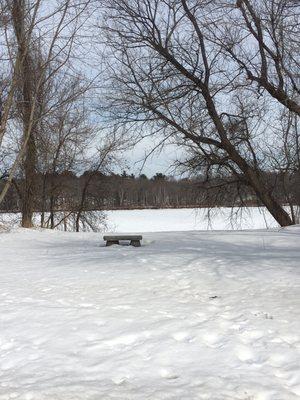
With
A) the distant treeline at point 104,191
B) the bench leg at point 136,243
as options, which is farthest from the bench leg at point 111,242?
the distant treeline at point 104,191

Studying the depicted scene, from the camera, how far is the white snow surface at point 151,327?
3596mm

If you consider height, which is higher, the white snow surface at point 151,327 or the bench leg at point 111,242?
the bench leg at point 111,242

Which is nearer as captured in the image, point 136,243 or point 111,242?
point 136,243

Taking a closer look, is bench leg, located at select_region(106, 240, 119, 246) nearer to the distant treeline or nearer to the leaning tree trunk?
the leaning tree trunk

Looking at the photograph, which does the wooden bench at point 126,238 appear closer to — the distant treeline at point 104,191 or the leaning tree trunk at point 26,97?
the leaning tree trunk at point 26,97

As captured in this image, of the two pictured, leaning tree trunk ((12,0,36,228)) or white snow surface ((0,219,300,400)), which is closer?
white snow surface ((0,219,300,400))

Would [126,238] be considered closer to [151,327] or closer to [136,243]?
[136,243]

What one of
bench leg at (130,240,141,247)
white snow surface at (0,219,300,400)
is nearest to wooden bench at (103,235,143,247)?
bench leg at (130,240,141,247)

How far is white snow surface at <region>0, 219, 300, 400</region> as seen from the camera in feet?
11.8

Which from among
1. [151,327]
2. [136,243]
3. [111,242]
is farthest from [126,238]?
[151,327]

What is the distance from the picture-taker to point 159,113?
19.3 metres

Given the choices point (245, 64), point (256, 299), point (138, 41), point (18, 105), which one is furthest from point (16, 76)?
point (256, 299)

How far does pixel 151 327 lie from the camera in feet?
16.3

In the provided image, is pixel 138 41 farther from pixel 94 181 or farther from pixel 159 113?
pixel 94 181
